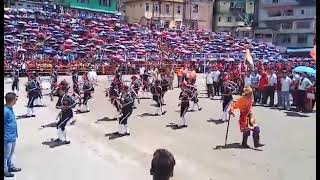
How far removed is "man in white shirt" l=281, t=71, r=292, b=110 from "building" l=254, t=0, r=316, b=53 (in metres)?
0.85

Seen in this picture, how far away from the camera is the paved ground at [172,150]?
6418 mm

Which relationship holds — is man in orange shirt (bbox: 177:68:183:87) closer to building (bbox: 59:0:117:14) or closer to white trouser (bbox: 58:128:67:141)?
building (bbox: 59:0:117:14)

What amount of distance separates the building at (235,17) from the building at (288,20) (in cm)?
21

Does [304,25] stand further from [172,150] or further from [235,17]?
[172,150]

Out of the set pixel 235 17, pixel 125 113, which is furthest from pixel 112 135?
pixel 235 17

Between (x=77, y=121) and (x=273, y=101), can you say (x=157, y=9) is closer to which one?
(x=273, y=101)

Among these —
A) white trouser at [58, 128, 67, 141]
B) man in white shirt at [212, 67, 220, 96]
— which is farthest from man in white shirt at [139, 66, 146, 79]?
white trouser at [58, 128, 67, 141]

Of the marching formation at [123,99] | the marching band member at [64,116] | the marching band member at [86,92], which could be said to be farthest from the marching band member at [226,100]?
the marching band member at [64,116]

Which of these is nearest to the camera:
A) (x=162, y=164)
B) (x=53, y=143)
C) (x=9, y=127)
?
(x=162, y=164)

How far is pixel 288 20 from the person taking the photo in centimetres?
796

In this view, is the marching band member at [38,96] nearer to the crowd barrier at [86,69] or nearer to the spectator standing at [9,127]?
the crowd barrier at [86,69]

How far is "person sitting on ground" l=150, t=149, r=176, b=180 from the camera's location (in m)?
3.99

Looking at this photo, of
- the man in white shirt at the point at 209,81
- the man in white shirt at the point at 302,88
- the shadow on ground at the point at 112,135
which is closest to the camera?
the shadow on ground at the point at 112,135

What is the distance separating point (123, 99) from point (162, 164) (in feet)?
16.8
